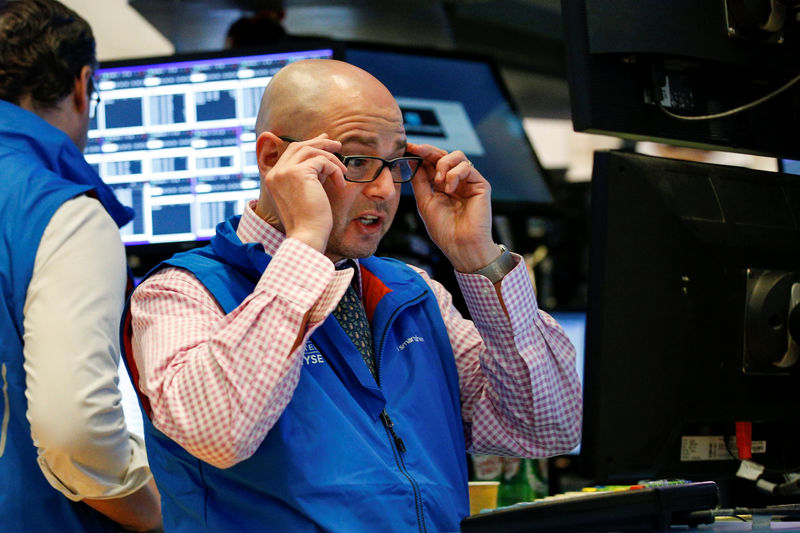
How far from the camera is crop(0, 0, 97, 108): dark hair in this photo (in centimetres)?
169

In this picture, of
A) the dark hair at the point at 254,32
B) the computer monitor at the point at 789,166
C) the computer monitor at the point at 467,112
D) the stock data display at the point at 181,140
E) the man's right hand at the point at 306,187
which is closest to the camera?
the man's right hand at the point at 306,187

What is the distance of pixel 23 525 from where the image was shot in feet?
4.79

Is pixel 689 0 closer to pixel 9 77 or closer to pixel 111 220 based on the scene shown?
pixel 111 220

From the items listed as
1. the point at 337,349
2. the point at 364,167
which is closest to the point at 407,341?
the point at 337,349

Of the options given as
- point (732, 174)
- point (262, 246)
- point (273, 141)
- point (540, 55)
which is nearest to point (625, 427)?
point (732, 174)

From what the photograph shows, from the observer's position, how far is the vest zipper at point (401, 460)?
127cm

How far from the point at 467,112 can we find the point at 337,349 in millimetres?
1349

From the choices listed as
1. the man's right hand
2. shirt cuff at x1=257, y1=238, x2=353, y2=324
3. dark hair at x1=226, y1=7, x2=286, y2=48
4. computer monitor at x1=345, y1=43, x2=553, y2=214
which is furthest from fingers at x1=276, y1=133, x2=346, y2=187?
dark hair at x1=226, y1=7, x2=286, y2=48

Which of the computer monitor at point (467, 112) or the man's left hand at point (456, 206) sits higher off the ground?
the computer monitor at point (467, 112)

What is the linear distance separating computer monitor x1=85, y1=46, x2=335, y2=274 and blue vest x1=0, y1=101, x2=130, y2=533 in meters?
0.53

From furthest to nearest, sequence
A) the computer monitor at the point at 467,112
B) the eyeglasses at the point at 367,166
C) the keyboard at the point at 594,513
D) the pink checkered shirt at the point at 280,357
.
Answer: the computer monitor at the point at 467,112 < the eyeglasses at the point at 367,166 < the pink checkered shirt at the point at 280,357 < the keyboard at the point at 594,513

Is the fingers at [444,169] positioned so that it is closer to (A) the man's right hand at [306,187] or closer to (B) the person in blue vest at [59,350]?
(A) the man's right hand at [306,187]

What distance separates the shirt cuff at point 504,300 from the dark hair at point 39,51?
83 centimetres

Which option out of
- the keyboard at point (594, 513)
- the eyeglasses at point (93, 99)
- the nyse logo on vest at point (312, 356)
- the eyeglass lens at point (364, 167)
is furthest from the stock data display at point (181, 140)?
the keyboard at point (594, 513)
